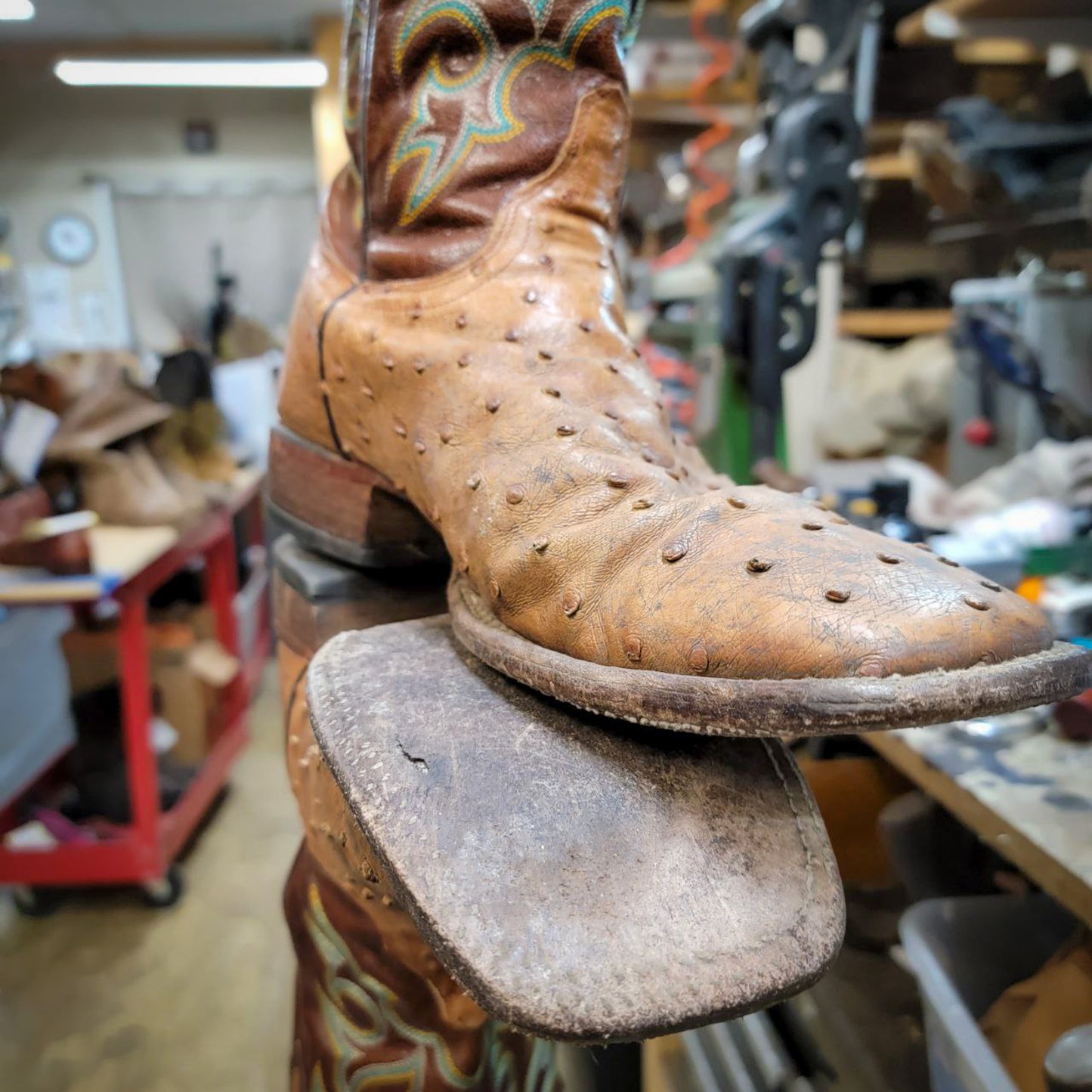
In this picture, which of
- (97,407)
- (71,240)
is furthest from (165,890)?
(71,240)

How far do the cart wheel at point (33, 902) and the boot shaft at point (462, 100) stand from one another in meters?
1.20

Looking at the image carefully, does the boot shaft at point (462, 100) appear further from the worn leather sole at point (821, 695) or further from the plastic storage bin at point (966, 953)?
the plastic storage bin at point (966, 953)

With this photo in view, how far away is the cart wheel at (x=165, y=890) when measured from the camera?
4.11 ft

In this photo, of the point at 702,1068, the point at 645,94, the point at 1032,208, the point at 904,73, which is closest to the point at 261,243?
the point at 645,94

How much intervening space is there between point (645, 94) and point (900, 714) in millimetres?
2730

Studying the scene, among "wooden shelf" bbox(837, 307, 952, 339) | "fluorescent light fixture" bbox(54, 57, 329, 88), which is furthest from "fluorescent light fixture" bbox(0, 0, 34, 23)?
"wooden shelf" bbox(837, 307, 952, 339)

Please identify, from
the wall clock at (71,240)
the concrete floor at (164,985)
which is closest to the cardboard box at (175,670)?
the concrete floor at (164,985)

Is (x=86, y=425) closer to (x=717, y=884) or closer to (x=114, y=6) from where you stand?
(x=114, y=6)

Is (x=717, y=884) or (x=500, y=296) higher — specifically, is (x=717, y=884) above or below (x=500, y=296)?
below

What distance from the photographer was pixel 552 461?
0.37 metres

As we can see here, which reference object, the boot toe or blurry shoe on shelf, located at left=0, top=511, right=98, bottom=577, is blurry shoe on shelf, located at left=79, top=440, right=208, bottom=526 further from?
the boot toe

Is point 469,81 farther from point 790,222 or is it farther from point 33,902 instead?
point 33,902

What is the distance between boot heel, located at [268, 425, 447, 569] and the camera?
504 mm

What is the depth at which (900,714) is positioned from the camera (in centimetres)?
25
